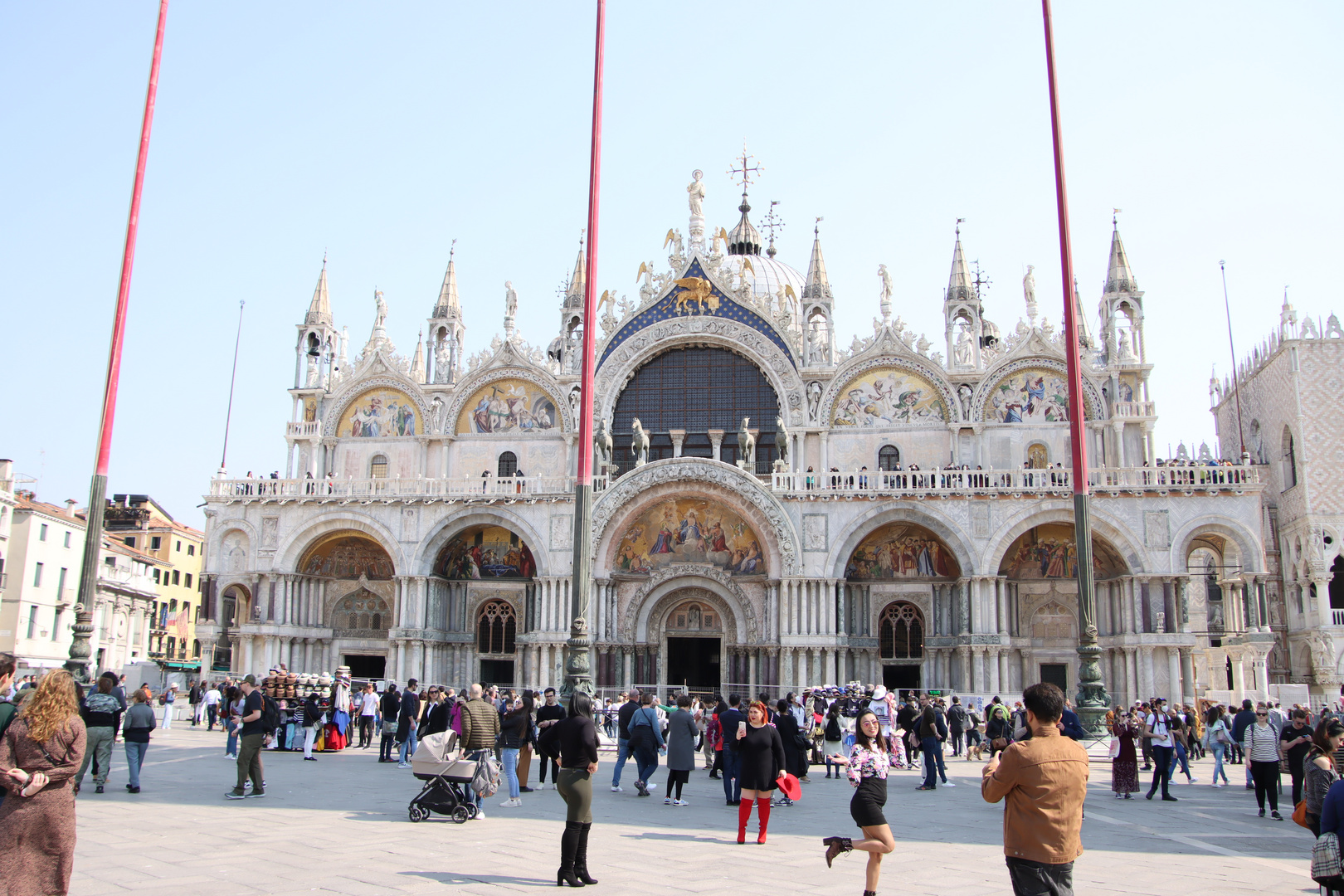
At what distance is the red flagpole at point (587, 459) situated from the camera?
1647 centimetres

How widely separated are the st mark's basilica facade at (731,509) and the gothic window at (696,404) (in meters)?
0.08

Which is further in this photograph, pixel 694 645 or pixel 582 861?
pixel 694 645

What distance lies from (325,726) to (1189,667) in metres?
24.0

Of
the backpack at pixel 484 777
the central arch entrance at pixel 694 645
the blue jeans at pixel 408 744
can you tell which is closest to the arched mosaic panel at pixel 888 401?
the central arch entrance at pixel 694 645

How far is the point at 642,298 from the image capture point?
38.7 metres

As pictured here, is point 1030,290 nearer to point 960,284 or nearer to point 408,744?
point 960,284

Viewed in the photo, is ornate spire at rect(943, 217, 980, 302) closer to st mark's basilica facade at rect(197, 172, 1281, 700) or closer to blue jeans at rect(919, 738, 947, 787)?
st mark's basilica facade at rect(197, 172, 1281, 700)

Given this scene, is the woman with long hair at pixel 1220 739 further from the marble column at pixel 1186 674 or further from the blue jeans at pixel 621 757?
the marble column at pixel 1186 674

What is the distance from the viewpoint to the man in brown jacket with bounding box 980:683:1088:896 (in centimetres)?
621

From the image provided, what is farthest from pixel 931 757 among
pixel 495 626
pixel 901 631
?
pixel 495 626

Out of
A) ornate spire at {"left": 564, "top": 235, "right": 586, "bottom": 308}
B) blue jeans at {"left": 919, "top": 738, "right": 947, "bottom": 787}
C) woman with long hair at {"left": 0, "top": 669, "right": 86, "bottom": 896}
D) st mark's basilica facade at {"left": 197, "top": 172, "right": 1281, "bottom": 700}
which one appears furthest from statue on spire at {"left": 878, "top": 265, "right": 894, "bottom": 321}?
woman with long hair at {"left": 0, "top": 669, "right": 86, "bottom": 896}

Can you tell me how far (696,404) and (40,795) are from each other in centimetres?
3195

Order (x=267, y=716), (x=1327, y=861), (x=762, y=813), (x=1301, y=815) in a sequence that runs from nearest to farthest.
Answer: (x=1327, y=861)
(x=1301, y=815)
(x=762, y=813)
(x=267, y=716)

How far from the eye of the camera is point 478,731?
1334cm
